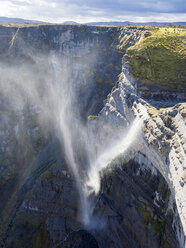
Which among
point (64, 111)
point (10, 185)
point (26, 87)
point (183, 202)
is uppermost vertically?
point (183, 202)

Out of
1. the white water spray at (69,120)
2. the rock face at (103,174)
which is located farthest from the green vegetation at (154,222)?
the white water spray at (69,120)

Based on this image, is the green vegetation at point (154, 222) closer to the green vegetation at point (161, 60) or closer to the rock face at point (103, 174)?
the rock face at point (103, 174)

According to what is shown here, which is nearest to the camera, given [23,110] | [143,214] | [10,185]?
[143,214]

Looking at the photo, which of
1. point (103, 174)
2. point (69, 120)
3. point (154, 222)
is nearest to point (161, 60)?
point (154, 222)

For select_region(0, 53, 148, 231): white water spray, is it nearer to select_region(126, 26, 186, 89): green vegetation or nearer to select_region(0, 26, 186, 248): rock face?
select_region(0, 26, 186, 248): rock face

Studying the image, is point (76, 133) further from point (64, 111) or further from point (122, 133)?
point (122, 133)

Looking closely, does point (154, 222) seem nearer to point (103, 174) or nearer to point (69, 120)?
point (103, 174)

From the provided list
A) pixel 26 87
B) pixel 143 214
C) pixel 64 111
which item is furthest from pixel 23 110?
pixel 143 214
